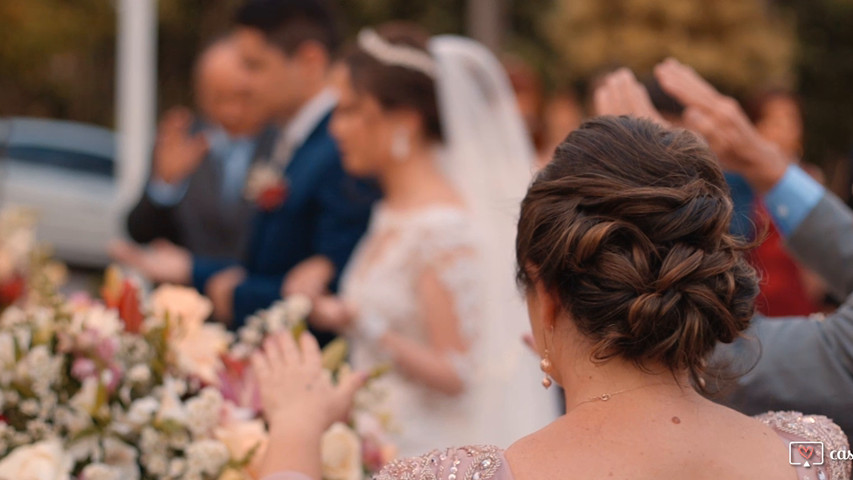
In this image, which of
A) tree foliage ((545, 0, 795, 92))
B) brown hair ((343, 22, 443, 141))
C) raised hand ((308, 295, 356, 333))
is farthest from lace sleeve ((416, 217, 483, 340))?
tree foliage ((545, 0, 795, 92))

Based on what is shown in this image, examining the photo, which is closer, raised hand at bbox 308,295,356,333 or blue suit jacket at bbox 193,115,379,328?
raised hand at bbox 308,295,356,333

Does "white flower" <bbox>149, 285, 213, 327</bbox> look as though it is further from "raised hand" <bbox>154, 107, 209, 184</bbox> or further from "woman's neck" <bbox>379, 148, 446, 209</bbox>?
"raised hand" <bbox>154, 107, 209, 184</bbox>

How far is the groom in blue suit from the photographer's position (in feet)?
13.9

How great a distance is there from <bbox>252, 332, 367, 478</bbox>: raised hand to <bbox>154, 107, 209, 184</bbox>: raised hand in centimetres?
396

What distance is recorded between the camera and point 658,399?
157 cm

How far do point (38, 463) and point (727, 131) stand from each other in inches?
65.2

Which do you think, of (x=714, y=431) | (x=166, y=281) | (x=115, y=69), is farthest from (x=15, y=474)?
(x=115, y=69)

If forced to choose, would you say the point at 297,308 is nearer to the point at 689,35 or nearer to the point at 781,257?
the point at 781,257

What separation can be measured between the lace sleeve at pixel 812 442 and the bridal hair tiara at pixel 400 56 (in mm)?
2513

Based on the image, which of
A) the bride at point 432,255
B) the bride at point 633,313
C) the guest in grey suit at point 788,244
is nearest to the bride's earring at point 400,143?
the bride at point 432,255

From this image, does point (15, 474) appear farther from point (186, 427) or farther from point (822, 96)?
point (822, 96)

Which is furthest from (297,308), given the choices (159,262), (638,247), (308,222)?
(159,262)

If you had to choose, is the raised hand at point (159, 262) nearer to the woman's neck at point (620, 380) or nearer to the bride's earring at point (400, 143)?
the bride's earring at point (400, 143)

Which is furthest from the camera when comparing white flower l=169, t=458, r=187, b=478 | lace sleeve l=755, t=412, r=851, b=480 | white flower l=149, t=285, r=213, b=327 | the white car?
the white car
